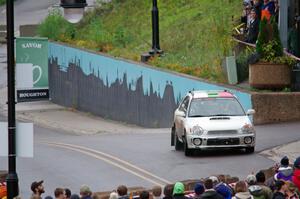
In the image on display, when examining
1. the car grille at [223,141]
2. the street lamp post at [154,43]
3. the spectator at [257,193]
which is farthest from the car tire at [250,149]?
the street lamp post at [154,43]

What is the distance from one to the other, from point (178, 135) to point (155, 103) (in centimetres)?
1140

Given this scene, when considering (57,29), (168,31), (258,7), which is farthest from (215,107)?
(57,29)

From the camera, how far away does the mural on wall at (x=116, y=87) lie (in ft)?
116

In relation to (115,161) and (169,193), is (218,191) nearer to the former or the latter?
(169,193)

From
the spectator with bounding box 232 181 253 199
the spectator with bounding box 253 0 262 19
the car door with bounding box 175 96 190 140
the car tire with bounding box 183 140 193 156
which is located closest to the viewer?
the spectator with bounding box 232 181 253 199

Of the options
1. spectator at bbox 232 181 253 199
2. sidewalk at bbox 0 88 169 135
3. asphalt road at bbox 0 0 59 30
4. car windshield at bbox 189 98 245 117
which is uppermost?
asphalt road at bbox 0 0 59 30

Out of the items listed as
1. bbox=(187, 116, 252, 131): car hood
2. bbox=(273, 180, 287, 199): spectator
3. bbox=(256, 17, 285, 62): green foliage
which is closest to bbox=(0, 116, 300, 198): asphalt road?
bbox=(187, 116, 252, 131): car hood

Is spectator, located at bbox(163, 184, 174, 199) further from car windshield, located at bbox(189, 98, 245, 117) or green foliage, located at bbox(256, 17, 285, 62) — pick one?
green foliage, located at bbox(256, 17, 285, 62)

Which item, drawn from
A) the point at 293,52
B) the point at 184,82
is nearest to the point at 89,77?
the point at 184,82

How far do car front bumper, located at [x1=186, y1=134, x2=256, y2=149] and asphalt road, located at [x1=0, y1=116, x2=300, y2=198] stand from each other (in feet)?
1.00

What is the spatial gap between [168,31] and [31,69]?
88.2ft

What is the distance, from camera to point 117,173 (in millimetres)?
22688

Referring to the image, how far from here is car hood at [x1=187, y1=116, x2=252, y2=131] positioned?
941 inches

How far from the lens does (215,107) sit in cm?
2483
